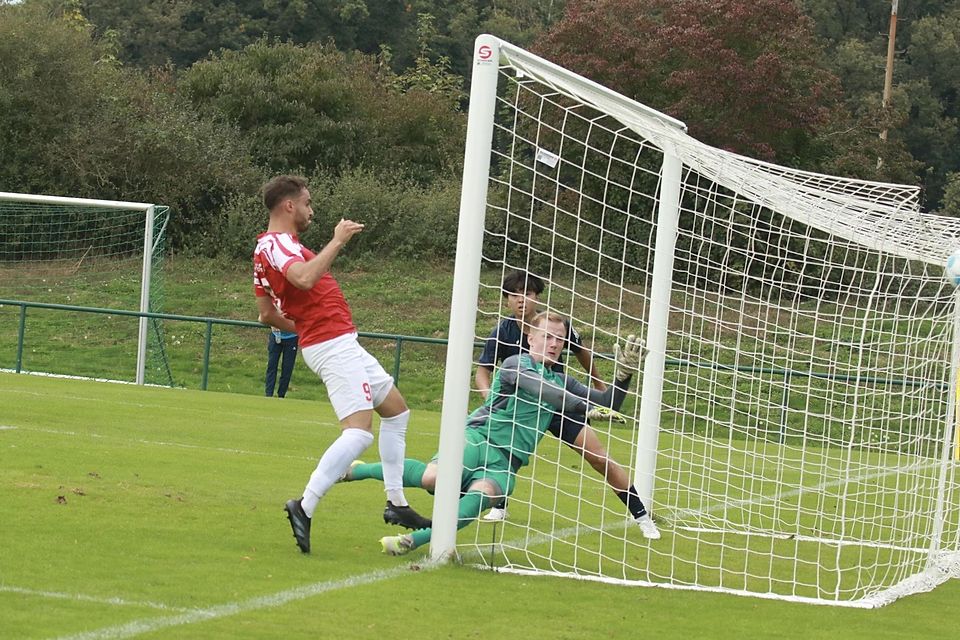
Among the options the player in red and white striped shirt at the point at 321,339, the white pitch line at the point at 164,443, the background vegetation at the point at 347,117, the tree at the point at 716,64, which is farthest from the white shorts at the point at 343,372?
the tree at the point at 716,64

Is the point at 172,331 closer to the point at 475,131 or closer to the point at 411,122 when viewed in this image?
the point at 411,122

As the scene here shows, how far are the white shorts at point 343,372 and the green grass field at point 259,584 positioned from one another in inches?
32.3

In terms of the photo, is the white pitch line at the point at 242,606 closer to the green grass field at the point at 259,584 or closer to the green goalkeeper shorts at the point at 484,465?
the green grass field at the point at 259,584

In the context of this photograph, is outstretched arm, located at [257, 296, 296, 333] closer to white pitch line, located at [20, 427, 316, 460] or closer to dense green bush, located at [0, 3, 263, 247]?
white pitch line, located at [20, 427, 316, 460]

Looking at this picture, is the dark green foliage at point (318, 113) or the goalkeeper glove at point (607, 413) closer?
the goalkeeper glove at point (607, 413)

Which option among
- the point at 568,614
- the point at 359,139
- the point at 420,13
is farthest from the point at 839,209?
the point at 420,13

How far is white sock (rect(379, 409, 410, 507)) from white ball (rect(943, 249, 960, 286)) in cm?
324

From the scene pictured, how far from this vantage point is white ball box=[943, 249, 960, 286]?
7562mm

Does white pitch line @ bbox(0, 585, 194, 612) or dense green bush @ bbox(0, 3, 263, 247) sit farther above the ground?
dense green bush @ bbox(0, 3, 263, 247)

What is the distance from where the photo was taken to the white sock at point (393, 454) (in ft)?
24.0

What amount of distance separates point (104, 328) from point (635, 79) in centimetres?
1427

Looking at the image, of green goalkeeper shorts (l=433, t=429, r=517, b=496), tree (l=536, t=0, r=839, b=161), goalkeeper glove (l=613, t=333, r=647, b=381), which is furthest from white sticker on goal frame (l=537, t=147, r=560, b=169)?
tree (l=536, t=0, r=839, b=161)

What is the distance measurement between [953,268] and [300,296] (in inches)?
147

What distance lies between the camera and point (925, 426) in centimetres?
918
